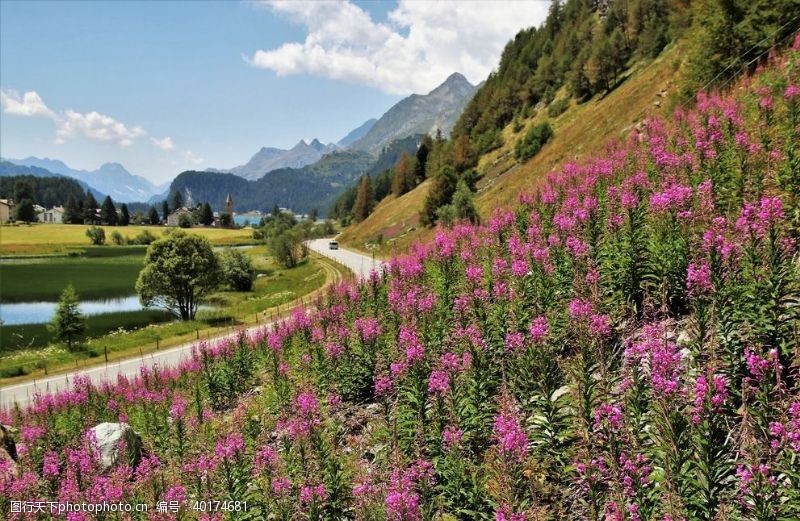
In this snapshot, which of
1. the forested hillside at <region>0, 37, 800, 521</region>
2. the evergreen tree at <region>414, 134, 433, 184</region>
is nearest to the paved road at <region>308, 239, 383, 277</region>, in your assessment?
the forested hillside at <region>0, 37, 800, 521</region>

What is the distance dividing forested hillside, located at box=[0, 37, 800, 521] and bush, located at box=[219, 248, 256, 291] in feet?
237

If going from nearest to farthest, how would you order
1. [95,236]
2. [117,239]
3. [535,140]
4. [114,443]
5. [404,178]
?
1. [114,443]
2. [535,140]
3. [404,178]
4. [95,236]
5. [117,239]

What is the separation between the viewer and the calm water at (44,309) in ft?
222

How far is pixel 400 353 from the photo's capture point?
10.0m

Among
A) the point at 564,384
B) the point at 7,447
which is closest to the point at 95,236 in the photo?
the point at 7,447

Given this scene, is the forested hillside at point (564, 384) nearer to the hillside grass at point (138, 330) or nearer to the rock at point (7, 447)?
the rock at point (7, 447)

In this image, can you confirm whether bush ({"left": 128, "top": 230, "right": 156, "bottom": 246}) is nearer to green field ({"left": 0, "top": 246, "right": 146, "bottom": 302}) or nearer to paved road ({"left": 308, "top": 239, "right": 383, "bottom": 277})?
green field ({"left": 0, "top": 246, "right": 146, "bottom": 302})

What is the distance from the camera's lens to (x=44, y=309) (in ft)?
245

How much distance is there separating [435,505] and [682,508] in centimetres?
356

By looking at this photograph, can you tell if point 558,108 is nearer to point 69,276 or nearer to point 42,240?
point 69,276

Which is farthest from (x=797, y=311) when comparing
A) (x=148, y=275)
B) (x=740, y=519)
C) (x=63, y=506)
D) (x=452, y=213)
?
(x=148, y=275)

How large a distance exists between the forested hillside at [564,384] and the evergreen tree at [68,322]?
35.6 metres

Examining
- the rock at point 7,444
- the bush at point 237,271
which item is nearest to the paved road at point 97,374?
the rock at point 7,444

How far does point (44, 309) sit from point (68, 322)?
39225mm
